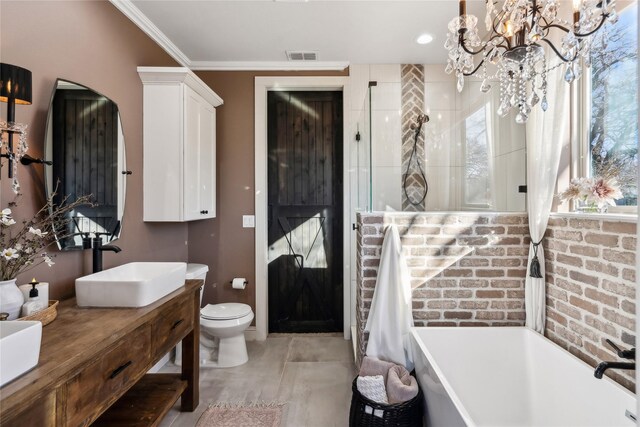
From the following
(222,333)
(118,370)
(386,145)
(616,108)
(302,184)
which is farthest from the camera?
(302,184)

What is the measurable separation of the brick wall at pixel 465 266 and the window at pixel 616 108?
0.54m

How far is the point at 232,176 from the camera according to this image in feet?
10.0

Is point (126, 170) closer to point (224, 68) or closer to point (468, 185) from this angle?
point (224, 68)

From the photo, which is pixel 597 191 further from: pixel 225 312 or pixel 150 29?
pixel 150 29

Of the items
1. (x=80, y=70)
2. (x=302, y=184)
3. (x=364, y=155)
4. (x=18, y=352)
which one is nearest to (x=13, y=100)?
(x=80, y=70)

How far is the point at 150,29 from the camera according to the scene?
7.83 ft

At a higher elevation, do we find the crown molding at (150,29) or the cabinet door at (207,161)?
the crown molding at (150,29)

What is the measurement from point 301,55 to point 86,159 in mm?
1893

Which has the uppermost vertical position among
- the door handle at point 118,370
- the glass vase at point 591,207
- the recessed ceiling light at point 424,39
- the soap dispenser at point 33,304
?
the recessed ceiling light at point 424,39

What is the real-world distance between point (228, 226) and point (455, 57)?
2.35 meters

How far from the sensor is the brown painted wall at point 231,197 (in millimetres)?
3045

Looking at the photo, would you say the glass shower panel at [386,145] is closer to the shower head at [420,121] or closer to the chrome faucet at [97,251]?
the shower head at [420,121]

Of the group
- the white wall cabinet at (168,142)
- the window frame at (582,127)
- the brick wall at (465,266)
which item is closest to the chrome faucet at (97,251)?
the white wall cabinet at (168,142)

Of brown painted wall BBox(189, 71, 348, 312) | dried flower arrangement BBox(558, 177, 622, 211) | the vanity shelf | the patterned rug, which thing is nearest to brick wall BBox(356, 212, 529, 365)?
dried flower arrangement BBox(558, 177, 622, 211)
